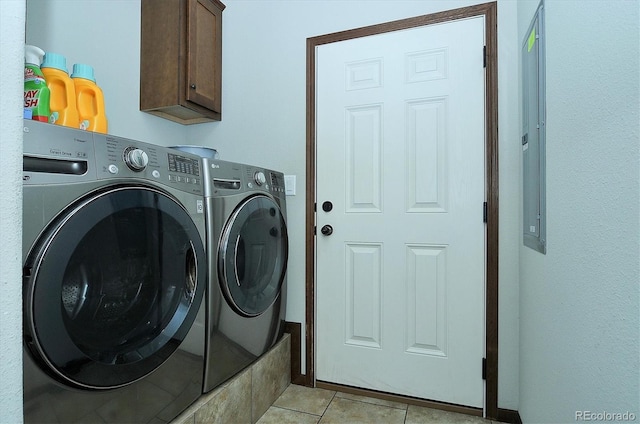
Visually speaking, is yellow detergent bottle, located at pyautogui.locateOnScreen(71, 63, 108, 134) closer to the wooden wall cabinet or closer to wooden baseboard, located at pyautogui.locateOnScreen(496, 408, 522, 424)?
the wooden wall cabinet

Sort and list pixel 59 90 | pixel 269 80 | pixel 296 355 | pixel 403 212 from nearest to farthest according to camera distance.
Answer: pixel 59 90 → pixel 403 212 → pixel 296 355 → pixel 269 80

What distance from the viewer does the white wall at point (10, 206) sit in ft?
1.55

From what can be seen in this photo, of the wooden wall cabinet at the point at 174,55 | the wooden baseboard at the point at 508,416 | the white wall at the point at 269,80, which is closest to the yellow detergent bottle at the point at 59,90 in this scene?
the white wall at the point at 269,80

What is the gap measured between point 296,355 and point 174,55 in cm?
180

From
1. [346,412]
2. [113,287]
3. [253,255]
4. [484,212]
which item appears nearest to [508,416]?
[346,412]

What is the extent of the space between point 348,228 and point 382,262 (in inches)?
10.3

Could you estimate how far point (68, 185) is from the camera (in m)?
0.87

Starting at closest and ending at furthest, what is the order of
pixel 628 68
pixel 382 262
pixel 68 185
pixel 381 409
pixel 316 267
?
pixel 628 68 → pixel 68 185 → pixel 381 409 → pixel 382 262 → pixel 316 267

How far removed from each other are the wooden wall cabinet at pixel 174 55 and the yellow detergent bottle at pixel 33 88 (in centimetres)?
72

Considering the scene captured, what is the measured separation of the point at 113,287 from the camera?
3.24 feet

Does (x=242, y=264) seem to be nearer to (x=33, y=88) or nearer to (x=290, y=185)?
(x=290, y=185)

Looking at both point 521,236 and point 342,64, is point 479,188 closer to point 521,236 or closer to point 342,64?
point 521,236

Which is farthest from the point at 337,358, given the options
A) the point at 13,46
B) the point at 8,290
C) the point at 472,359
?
the point at 13,46

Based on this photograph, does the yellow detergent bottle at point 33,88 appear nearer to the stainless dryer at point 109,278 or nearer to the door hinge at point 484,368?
the stainless dryer at point 109,278
